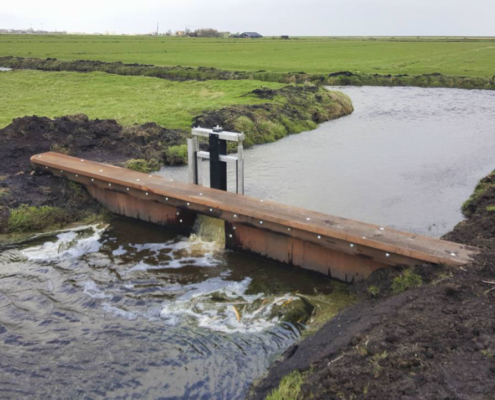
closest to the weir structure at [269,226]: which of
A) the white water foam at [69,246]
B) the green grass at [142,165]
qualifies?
the white water foam at [69,246]

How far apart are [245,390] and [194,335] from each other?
158cm

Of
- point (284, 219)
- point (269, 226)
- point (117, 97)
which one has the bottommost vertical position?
point (269, 226)

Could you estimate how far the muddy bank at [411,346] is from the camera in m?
5.41

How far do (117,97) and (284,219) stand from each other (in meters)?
25.2

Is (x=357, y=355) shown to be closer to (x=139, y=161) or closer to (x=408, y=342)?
(x=408, y=342)

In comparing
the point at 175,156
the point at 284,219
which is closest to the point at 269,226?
the point at 284,219

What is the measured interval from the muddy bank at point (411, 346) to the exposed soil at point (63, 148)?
28.5ft

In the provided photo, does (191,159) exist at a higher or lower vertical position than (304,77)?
lower

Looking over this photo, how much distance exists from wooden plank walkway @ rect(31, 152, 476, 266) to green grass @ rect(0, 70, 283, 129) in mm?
9851

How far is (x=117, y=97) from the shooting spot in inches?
1281

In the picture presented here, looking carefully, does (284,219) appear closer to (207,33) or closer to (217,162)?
(217,162)

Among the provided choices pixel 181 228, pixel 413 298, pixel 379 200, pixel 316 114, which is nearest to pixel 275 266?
pixel 181 228

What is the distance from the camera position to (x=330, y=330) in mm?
7789

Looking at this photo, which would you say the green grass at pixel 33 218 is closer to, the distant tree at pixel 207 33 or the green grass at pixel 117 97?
the green grass at pixel 117 97
